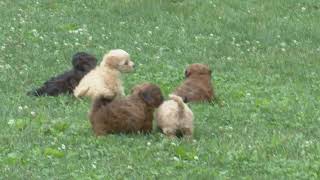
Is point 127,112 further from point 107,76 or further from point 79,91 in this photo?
point 79,91

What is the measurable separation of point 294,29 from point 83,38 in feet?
14.3

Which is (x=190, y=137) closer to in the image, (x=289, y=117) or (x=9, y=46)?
(x=289, y=117)

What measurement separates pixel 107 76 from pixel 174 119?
7.00ft

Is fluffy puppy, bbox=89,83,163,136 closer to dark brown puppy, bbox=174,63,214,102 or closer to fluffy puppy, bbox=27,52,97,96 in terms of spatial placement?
dark brown puppy, bbox=174,63,214,102

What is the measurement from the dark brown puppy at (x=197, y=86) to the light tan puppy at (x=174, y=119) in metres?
1.97

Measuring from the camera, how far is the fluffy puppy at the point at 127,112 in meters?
9.13

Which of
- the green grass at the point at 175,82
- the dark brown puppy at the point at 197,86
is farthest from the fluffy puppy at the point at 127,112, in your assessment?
the dark brown puppy at the point at 197,86

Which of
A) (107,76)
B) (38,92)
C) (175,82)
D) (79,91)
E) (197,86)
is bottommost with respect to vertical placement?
(175,82)

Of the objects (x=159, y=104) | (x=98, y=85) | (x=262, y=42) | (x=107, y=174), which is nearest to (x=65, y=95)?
(x=98, y=85)

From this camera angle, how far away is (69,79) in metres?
12.0

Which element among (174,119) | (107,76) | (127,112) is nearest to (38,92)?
(107,76)

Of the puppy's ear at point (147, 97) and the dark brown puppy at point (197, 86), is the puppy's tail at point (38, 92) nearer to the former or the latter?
the dark brown puppy at point (197, 86)

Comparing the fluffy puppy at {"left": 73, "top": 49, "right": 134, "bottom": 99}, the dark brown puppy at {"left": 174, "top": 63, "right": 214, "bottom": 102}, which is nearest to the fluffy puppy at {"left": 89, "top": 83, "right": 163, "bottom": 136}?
the fluffy puppy at {"left": 73, "top": 49, "right": 134, "bottom": 99}

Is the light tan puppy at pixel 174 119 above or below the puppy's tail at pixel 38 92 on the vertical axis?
above
